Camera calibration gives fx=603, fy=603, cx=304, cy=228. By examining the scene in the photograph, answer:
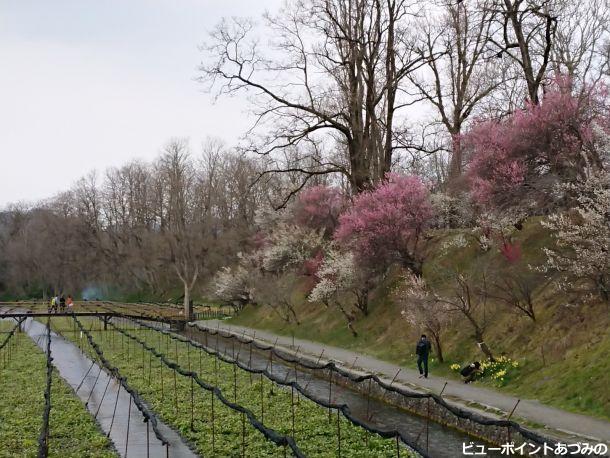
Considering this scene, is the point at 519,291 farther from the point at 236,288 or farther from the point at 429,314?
the point at 236,288

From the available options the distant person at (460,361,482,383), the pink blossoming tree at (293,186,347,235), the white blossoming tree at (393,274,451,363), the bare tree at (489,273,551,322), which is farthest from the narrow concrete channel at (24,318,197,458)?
the pink blossoming tree at (293,186,347,235)

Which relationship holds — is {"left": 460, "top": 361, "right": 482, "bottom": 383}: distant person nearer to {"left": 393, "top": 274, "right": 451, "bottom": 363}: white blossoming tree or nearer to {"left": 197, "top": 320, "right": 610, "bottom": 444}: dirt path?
{"left": 197, "top": 320, "right": 610, "bottom": 444}: dirt path

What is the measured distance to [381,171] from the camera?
3662cm

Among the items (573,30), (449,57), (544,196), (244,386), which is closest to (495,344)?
(544,196)

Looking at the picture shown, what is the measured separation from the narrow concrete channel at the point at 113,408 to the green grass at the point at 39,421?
41 centimetres

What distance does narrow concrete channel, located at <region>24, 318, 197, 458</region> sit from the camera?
44.7 feet

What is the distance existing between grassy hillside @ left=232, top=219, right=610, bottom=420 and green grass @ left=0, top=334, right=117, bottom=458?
38.0 ft

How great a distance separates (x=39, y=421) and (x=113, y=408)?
2.88 metres

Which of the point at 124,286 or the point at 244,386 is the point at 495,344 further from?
the point at 124,286

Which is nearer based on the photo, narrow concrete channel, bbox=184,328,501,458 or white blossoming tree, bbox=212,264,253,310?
narrow concrete channel, bbox=184,328,501,458

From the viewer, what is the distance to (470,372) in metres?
19.4

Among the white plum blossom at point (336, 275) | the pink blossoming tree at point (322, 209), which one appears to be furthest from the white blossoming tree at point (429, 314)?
the pink blossoming tree at point (322, 209)

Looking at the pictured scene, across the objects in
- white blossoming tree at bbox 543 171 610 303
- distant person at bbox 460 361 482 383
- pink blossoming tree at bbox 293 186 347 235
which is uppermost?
pink blossoming tree at bbox 293 186 347 235

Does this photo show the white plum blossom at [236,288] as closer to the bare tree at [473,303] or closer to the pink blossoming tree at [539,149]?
the bare tree at [473,303]
